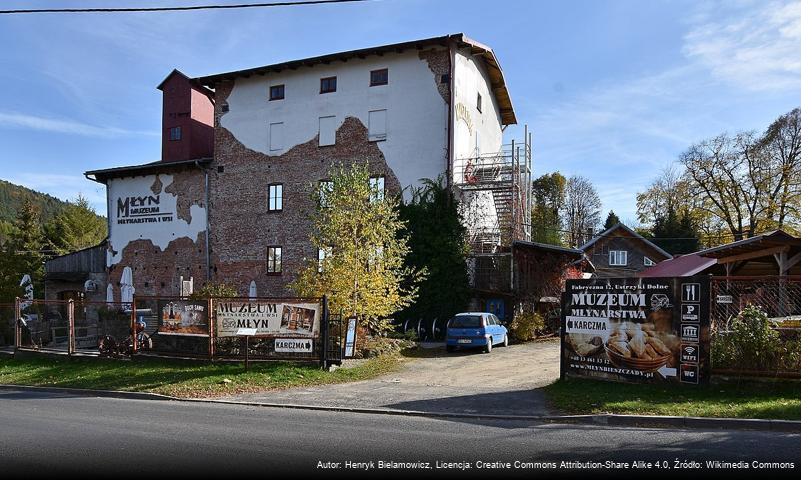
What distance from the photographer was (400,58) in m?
27.8

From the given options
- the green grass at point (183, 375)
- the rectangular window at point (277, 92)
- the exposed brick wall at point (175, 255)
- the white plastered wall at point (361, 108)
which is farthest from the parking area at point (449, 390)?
the exposed brick wall at point (175, 255)

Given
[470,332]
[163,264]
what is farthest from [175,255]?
[470,332]

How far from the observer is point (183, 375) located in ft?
47.9

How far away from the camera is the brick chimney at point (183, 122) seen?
3509 centimetres

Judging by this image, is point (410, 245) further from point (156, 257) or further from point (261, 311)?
point (156, 257)

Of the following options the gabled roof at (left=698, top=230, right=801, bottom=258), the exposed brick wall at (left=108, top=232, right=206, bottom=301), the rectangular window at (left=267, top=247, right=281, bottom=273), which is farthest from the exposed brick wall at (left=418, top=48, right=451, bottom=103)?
the exposed brick wall at (left=108, top=232, right=206, bottom=301)

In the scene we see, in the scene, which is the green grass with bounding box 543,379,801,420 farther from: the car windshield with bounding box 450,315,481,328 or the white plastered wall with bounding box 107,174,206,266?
the white plastered wall with bounding box 107,174,206,266

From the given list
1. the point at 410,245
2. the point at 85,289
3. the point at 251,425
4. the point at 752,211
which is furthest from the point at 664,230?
the point at 251,425

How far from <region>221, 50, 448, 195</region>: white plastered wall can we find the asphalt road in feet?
60.4

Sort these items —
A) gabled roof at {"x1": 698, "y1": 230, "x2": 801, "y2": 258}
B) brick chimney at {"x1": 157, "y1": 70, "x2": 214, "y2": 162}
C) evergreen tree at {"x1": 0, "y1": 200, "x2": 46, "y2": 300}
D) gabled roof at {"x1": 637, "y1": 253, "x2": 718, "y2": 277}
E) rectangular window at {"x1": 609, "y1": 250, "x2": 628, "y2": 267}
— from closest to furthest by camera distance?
gabled roof at {"x1": 698, "y1": 230, "x2": 801, "y2": 258} < gabled roof at {"x1": 637, "y1": 253, "x2": 718, "y2": 277} < brick chimney at {"x1": 157, "y1": 70, "x2": 214, "y2": 162} < evergreen tree at {"x1": 0, "y1": 200, "x2": 46, "y2": 300} < rectangular window at {"x1": 609, "y1": 250, "x2": 628, "y2": 267}

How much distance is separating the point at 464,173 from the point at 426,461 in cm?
2138

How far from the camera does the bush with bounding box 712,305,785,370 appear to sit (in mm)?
10531

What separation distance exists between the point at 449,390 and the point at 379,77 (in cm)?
1940

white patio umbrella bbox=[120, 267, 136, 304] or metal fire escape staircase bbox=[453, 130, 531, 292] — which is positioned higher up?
metal fire escape staircase bbox=[453, 130, 531, 292]
